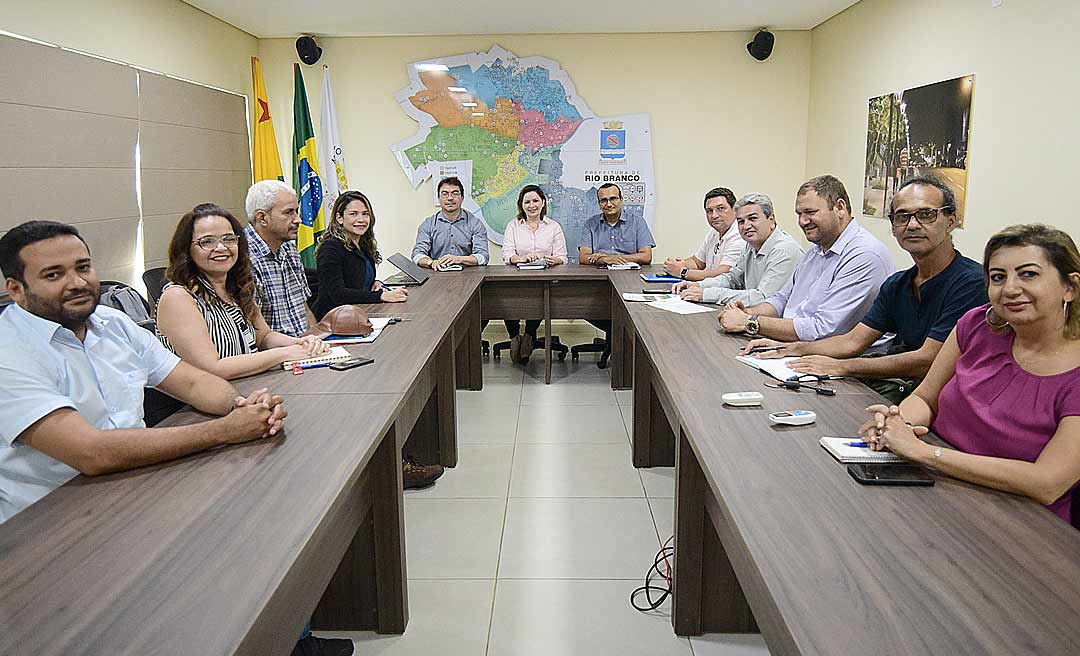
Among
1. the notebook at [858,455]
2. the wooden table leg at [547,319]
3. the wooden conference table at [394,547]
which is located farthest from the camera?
the wooden table leg at [547,319]

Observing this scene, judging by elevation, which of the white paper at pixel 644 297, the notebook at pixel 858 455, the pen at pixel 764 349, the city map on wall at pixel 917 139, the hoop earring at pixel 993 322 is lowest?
the notebook at pixel 858 455

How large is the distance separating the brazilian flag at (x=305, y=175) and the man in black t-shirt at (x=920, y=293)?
16.3 ft

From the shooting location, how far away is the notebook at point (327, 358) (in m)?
2.64

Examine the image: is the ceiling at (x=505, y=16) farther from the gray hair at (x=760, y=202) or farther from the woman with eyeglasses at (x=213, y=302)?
the woman with eyeglasses at (x=213, y=302)

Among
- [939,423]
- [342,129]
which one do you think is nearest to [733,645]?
[939,423]

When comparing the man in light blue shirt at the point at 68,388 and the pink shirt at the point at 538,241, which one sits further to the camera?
the pink shirt at the point at 538,241

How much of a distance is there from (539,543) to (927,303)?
1.60 m

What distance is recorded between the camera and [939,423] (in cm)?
198

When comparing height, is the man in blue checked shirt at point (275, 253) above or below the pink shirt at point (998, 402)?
above

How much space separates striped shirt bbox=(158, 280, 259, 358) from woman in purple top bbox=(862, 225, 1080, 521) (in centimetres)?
198

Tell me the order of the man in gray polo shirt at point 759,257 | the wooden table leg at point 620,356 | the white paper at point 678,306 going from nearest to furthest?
1. the white paper at point 678,306
2. the man in gray polo shirt at point 759,257
3. the wooden table leg at point 620,356

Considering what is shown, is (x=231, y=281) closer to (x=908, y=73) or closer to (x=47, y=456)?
(x=47, y=456)

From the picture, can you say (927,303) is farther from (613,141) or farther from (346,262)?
(613,141)

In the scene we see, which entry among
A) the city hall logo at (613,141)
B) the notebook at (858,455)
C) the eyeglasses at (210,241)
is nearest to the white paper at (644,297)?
the eyeglasses at (210,241)
